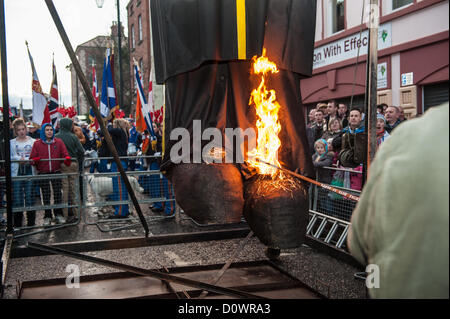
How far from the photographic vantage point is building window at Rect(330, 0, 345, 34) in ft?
41.4

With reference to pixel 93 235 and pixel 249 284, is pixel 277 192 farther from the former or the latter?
pixel 93 235

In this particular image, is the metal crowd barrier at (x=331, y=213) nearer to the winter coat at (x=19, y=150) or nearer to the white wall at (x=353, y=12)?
the winter coat at (x=19, y=150)

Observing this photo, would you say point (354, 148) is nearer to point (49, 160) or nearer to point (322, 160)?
point (322, 160)

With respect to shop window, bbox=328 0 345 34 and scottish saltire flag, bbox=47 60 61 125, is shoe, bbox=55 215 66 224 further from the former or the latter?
shop window, bbox=328 0 345 34

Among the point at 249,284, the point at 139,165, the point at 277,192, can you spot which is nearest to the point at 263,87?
the point at 277,192

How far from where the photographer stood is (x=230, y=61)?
124 inches

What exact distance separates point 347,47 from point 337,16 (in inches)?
50.1

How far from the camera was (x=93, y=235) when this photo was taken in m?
6.75

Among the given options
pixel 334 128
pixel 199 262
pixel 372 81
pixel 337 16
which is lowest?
pixel 199 262

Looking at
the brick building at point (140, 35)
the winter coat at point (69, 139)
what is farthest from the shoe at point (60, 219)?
the brick building at point (140, 35)

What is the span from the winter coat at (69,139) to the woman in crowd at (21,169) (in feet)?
1.87

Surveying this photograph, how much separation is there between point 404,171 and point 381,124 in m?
4.89

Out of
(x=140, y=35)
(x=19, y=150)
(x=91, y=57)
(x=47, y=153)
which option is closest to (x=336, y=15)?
(x=47, y=153)

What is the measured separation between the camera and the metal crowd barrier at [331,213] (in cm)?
533
